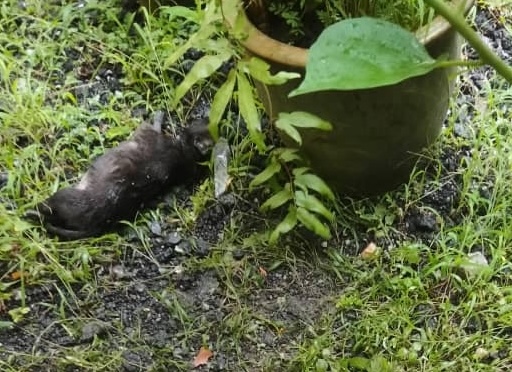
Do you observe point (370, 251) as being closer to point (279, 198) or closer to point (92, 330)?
point (279, 198)

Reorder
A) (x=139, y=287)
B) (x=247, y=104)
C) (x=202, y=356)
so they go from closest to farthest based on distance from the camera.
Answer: (x=247, y=104) < (x=202, y=356) < (x=139, y=287)

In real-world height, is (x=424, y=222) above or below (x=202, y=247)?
above

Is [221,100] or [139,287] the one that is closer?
[221,100]

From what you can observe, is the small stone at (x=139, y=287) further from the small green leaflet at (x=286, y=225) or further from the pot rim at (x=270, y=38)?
the pot rim at (x=270, y=38)

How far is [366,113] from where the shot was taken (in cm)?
150

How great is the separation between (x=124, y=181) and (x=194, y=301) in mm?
317

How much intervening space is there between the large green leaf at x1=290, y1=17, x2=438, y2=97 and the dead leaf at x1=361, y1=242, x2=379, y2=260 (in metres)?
0.81

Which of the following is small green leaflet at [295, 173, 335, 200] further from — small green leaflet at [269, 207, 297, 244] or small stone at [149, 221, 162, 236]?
small stone at [149, 221, 162, 236]

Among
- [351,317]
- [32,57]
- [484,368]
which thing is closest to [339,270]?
[351,317]

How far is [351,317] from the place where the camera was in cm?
160

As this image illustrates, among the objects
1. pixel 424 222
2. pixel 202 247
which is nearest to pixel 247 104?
pixel 202 247

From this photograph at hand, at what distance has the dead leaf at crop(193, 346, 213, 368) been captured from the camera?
5.10 feet

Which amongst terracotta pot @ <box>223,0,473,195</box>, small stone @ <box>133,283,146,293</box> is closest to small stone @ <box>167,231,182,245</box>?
small stone @ <box>133,283,146,293</box>

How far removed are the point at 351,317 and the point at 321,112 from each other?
1.41ft
